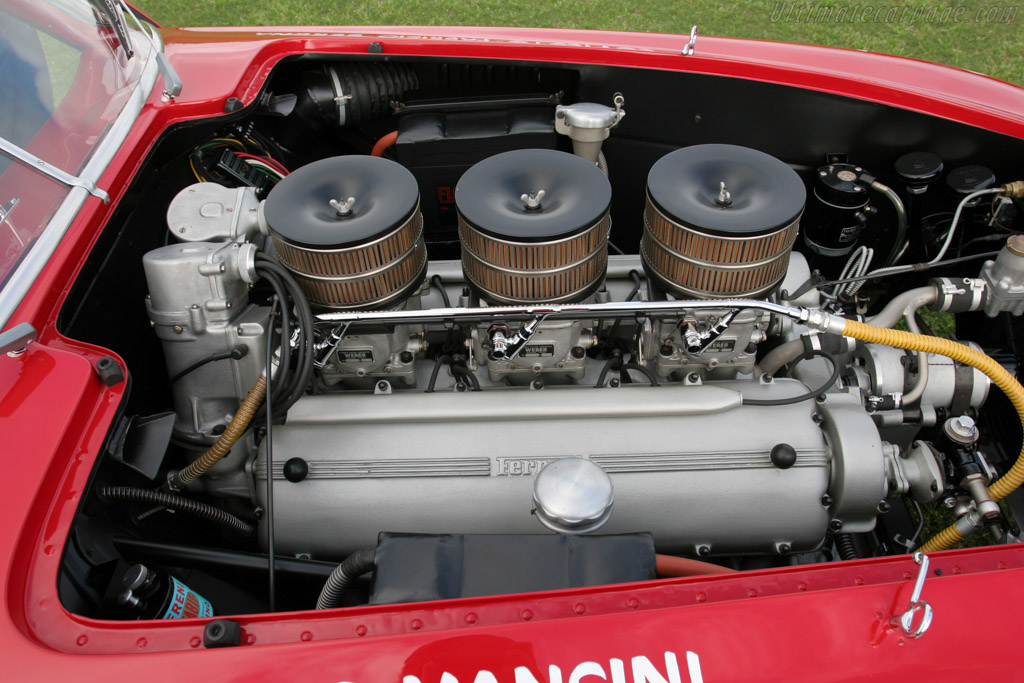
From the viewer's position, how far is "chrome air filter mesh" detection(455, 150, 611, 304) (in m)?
1.55

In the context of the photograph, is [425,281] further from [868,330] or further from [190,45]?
[190,45]

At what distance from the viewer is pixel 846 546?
1876 millimetres

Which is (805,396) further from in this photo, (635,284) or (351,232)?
(351,232)

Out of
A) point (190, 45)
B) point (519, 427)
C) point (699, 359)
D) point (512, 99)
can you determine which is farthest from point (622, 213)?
point (190, 45)

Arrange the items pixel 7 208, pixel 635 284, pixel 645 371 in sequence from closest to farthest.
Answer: pixel 7 208
pixel 645 371
pixel 635 284

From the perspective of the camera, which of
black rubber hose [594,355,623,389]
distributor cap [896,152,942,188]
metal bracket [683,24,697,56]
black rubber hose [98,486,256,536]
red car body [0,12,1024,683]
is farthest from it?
metal bracket [683,24,697,56]

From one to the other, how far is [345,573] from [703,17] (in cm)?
509

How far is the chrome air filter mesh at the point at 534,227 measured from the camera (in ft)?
5.09

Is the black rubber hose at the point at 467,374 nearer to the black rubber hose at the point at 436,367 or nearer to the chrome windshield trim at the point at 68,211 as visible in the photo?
the black rubber hose at the point at 436,367

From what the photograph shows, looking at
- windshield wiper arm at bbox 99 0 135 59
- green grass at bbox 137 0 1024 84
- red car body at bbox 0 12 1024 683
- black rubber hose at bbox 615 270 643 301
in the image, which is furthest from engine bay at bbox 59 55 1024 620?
green grass at bbox 137 0 1024 84

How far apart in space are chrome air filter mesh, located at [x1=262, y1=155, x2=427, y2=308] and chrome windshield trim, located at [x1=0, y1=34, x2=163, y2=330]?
414 mm

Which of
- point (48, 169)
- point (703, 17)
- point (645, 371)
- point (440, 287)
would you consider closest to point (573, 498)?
point (645, 371)

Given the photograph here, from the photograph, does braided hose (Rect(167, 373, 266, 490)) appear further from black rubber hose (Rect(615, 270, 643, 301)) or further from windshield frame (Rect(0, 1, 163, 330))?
black rubber hose (Rect(615, 270, 643, 301))

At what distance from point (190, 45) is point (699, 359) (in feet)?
6.12
